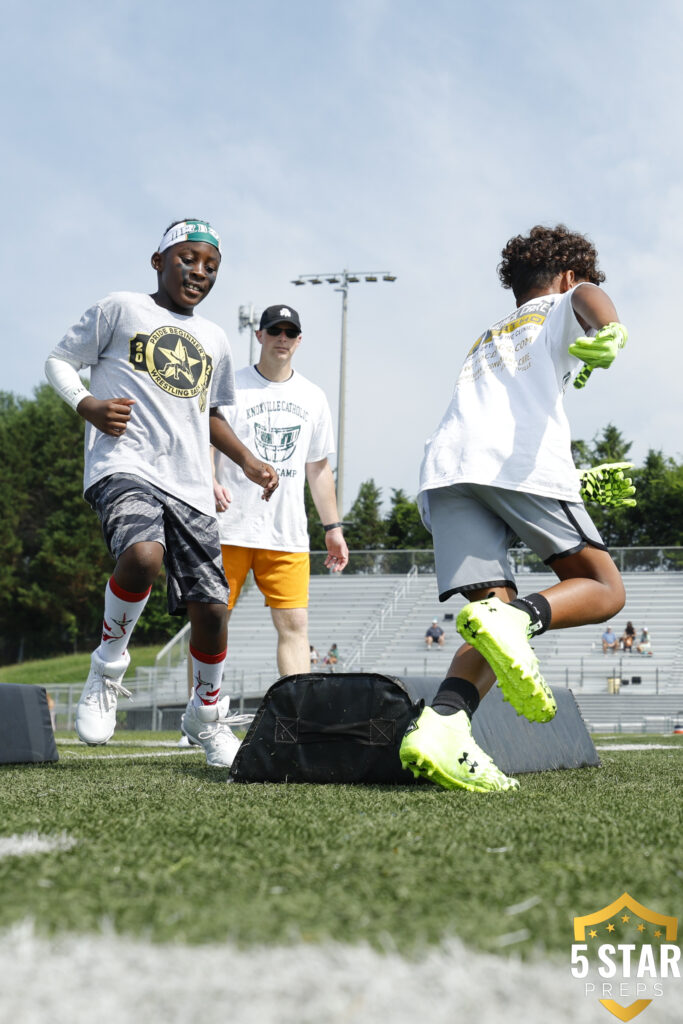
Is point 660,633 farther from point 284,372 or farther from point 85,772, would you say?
point 85,772

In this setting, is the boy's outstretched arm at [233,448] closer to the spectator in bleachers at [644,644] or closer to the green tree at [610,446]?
the spectator in bleachers at [644,644]

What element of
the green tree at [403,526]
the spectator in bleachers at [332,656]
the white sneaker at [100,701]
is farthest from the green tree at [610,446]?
the white sneaker at [100,701]

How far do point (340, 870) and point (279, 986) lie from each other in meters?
0.50

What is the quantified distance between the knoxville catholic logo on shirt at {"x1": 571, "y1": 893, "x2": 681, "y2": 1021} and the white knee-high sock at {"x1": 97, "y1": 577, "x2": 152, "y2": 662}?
2.86 metres

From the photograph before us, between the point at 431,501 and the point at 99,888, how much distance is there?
2.23 m

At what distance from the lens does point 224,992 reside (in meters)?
0.85

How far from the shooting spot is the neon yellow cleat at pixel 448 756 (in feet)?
8.75

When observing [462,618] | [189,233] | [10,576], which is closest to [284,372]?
[189,233]

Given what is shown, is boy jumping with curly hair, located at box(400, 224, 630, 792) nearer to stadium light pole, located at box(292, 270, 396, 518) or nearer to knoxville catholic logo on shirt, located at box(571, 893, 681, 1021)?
knoxville catholic logo on shirt, located at box(571, 893, 681, 1021)

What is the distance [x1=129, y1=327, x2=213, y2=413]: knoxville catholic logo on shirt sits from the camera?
385cm

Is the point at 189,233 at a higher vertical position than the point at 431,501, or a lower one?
higher

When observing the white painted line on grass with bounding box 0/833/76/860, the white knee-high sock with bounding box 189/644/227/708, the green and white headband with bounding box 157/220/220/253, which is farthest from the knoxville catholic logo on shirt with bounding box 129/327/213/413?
the white painted line on grass with bounding box 0/833/76/860

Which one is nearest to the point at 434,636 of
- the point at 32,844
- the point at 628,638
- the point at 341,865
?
the point at 628,638

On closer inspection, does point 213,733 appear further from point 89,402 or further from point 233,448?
point 89,402
